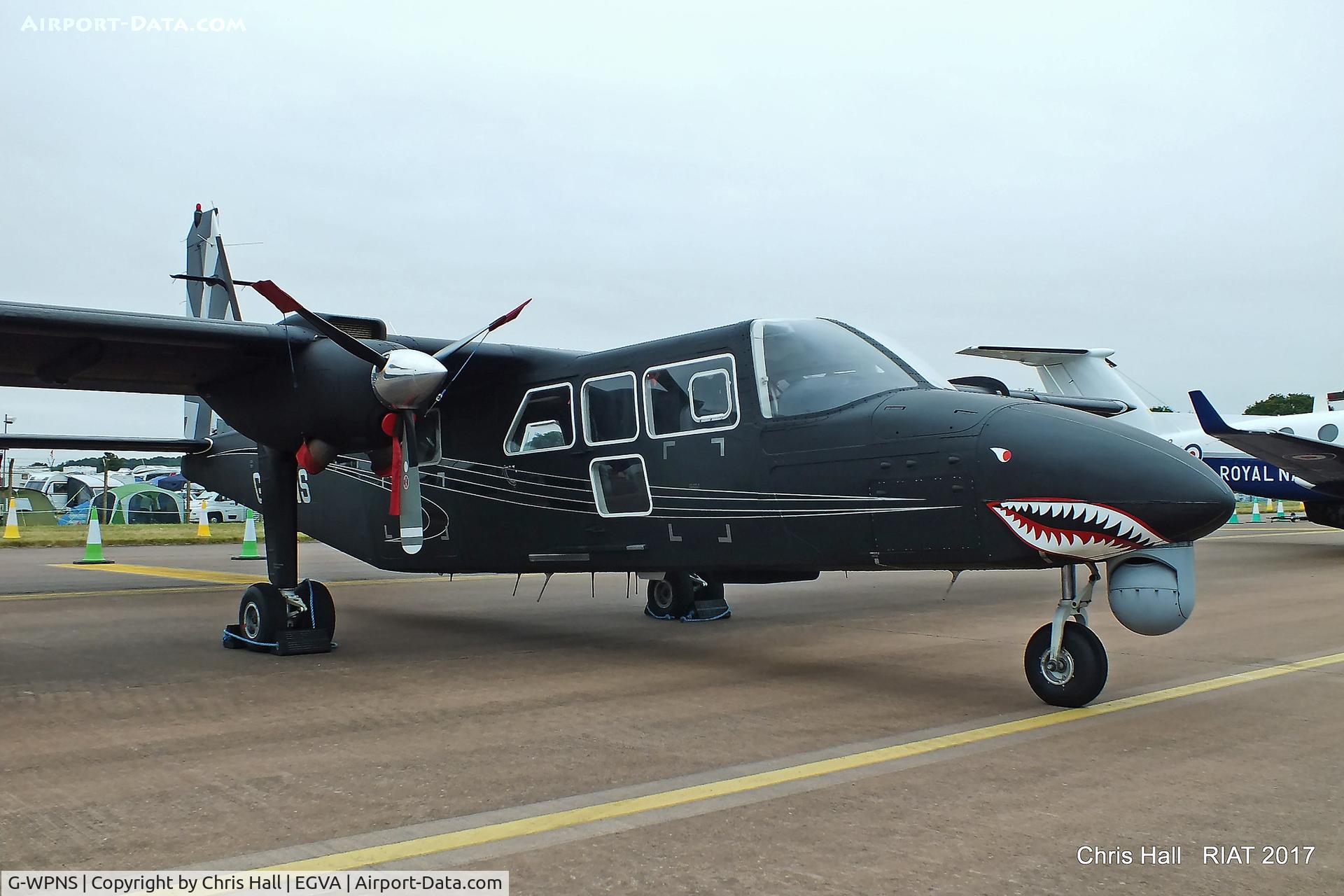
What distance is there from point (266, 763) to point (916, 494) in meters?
4.16

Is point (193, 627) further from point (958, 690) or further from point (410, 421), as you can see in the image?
point (958, 690)

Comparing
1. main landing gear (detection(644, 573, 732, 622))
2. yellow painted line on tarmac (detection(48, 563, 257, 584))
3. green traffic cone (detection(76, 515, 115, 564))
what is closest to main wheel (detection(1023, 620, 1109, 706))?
main landing gear (detection(644, 573, 732, 622))

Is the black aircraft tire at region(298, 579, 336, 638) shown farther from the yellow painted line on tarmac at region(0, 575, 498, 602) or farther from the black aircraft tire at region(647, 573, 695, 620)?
the black aircraft tire at region(647, 573, 695, 620)

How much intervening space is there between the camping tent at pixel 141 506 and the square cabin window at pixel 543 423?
38277mm

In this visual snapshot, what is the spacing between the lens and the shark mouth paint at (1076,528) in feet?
19.7

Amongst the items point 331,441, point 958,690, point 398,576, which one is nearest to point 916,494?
point 958,690

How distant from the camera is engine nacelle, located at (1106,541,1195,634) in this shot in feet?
20.4

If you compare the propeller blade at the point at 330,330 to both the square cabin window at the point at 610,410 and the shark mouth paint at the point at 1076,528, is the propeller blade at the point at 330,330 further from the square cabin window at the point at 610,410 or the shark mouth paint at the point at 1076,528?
the shark mouth paint at the point at 1076,528

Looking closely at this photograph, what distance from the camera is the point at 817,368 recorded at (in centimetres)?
769

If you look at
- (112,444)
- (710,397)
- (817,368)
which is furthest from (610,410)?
(112,444)

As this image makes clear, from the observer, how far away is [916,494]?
6.78 meters

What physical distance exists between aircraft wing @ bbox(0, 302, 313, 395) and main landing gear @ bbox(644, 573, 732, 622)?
4.91 meters

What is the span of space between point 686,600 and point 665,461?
360cm

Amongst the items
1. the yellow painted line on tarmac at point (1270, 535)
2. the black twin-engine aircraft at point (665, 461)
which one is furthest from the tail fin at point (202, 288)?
the yellow painted line on tarmac at point (1270, 535)
